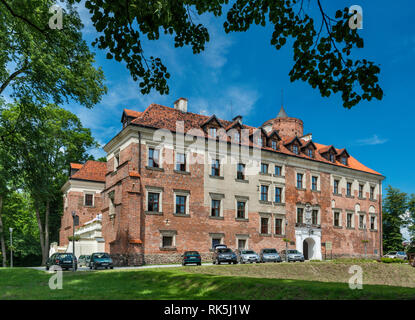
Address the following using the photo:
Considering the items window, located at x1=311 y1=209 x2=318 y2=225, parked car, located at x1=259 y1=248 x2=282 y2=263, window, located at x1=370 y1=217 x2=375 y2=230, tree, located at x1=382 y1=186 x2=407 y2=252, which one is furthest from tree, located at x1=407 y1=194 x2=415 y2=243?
parked car, located at x1=259 y1=248 x2=282 y2=263

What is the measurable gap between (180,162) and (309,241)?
20.2 m

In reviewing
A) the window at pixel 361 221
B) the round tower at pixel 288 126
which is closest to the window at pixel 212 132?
the round tower at pixel 288 126

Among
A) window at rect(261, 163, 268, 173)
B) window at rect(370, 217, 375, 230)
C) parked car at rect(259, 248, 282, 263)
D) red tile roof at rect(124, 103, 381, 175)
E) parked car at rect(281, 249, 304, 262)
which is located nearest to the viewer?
parked car at rect(259, 248, 282, 263)

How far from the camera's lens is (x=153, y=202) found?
35219 mm

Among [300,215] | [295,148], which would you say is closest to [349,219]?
[300,215]

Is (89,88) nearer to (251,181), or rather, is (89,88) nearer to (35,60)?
(35,60)

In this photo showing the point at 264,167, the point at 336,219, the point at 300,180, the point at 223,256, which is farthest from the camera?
the point at 336,219

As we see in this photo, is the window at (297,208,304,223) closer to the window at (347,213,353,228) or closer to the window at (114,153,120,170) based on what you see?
the window at (347,213,353,228)

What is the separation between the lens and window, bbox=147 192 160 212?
34984mm

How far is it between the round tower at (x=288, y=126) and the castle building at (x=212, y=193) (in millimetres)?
1016

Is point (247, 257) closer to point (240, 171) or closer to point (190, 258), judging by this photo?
point (190, 258)

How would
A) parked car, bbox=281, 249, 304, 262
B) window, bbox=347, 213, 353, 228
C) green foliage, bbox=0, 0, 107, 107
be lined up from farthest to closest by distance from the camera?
window, bbox=347, 213, 353, 228 < parked car, bbox=281, 249, 304, 262 < green foliage, bbox=0, 0, 107, 107

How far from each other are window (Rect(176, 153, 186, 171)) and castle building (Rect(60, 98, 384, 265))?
0.32 feet
